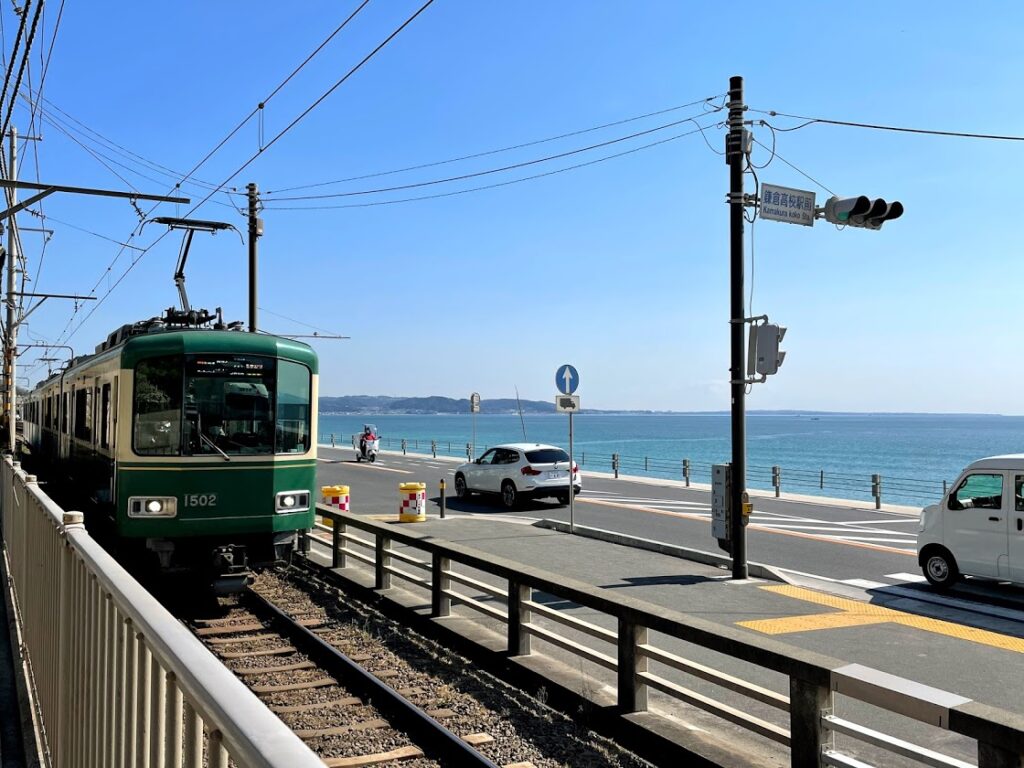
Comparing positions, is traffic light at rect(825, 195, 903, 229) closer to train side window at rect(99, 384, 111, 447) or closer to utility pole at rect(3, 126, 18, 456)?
train side window at rect(99, 384, 111, 447)

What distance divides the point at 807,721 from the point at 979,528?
26.2 feet

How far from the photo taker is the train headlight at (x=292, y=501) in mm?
10211

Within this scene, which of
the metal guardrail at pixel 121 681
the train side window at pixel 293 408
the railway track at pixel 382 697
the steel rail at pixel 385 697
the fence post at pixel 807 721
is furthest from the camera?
the train side window at pixel 293 408

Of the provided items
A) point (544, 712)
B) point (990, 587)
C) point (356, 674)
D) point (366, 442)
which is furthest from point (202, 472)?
point (366, 442)

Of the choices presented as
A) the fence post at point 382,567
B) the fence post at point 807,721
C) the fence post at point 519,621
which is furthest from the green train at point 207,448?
the fence post at point 807,721

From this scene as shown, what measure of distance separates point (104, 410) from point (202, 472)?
6.11 ft

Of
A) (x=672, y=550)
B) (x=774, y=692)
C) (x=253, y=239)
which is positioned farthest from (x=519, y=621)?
(x=253, y=239)

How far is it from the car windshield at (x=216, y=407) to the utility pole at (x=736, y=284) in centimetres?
581

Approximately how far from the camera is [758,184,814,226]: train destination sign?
40.5 feet

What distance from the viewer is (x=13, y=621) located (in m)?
7.45

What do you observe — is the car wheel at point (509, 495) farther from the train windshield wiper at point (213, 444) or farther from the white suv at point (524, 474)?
the train windshield wiper at point (213, 444)

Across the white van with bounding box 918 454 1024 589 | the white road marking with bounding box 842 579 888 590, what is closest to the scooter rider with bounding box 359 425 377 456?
the white road marking with bounding box 842 579 888 590

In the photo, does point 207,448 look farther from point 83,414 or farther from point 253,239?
point 253,239

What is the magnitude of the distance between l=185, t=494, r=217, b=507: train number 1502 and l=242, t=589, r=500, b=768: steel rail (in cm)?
133
